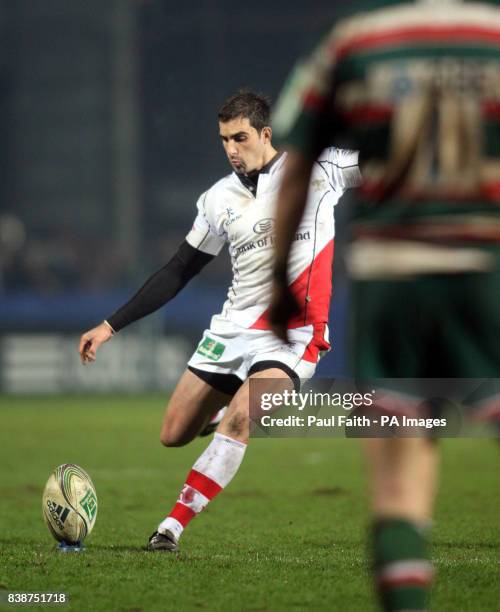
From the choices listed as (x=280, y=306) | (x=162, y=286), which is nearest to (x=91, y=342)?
(x=162, y=286)

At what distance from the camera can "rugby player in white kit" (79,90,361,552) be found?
22.6ft

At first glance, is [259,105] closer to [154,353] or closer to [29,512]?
[29,512]

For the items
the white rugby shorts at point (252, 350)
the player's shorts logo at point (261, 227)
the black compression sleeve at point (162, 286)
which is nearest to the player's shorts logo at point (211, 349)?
the white rugby shorts at point (252, 350)

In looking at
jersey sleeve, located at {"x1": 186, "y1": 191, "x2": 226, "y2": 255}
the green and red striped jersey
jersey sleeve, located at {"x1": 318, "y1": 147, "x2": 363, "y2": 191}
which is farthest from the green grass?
the green and red striped jersey

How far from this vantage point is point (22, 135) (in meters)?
28.6

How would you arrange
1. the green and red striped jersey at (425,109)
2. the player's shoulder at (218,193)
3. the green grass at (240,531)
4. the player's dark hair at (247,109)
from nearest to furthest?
the green and red striped jersey at (425,109) → the green grass at (240,531) → the player's dark hair at (247,109) → the player's shoulder at (218,193)

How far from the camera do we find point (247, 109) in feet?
22.6

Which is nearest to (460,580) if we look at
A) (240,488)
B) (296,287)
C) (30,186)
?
(296,287)

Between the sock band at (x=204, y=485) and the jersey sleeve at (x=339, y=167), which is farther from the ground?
the jersey sleeve at (x=339, y=167)

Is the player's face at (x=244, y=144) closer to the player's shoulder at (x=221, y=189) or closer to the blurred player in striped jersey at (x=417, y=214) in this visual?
the player's shoulder at (x=221, y=189)

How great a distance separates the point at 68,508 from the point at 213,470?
0.74m

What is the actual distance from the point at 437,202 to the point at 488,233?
0.50 ft

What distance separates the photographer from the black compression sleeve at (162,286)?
6945 millimetres

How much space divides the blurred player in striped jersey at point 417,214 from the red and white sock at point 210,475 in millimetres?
3124
